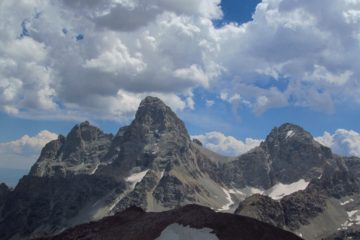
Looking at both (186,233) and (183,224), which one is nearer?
(186,233)

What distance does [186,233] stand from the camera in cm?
8425

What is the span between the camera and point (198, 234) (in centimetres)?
8344

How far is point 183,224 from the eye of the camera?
87000mm

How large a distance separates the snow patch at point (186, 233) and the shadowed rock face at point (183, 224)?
0.77m

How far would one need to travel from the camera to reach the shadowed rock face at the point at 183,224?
83312 millimetres

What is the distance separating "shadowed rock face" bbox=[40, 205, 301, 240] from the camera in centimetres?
8331

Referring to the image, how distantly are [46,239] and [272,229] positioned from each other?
40046 millimetres

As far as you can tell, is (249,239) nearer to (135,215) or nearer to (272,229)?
(272,229)

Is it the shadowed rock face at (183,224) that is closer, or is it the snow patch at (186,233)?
the snow patch at (186,233)

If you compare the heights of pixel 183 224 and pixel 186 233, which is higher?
pixel 183 224

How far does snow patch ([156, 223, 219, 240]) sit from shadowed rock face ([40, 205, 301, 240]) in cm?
77

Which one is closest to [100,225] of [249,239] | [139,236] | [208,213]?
[139,236]

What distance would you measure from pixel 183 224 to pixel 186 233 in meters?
2.91

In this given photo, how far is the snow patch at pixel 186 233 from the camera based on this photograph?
82812 mm
